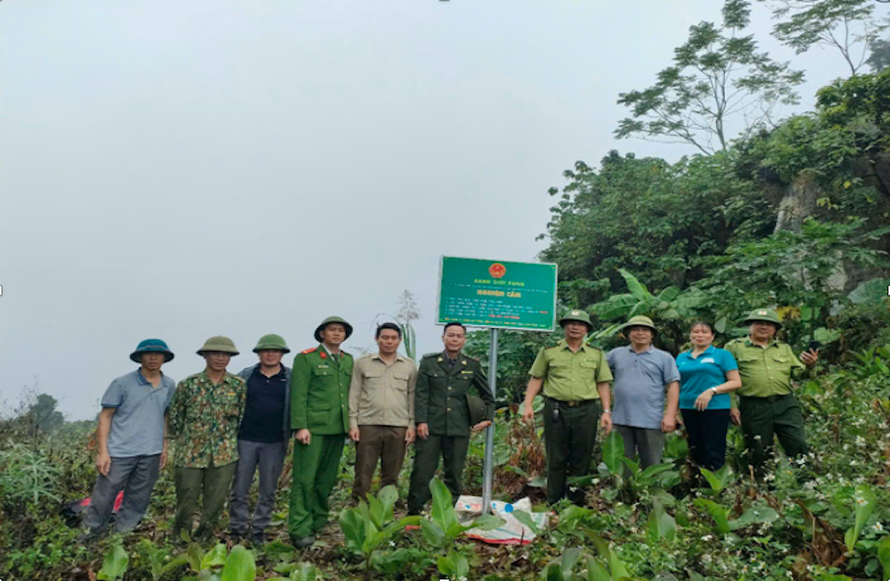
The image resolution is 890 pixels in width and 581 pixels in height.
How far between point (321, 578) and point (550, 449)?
84.2 inches

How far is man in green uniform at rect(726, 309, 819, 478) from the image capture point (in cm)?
498

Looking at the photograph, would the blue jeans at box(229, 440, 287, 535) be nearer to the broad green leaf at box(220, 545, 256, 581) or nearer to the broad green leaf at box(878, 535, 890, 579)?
the broad green leaf at box(220, 545, 256, 581)

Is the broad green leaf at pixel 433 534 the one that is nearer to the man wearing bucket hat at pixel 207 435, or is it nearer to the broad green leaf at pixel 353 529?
the broad green leaf at pixel 353 529

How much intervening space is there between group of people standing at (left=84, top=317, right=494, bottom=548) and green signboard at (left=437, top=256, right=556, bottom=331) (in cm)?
41

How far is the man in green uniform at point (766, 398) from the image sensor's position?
4.98 m

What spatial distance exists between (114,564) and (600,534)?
120 inches

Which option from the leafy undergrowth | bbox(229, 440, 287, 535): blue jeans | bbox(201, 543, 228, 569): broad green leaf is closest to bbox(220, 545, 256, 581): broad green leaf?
the leafy undergrowth

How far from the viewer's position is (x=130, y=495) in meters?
4.46

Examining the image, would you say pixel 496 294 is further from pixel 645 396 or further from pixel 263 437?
pixel 263 437

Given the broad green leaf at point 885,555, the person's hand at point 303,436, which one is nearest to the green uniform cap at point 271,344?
the person's hand at point 303,436

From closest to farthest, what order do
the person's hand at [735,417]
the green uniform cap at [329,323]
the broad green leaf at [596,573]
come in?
the broad green leaf at [596,573]
the green uniform cap at [329,323]
the person's hand at [735,417]

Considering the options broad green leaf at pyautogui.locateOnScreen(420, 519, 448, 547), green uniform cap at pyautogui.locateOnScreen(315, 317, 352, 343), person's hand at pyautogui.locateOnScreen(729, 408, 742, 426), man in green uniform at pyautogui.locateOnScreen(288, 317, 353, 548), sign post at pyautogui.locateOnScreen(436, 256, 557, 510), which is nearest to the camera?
broad green leaf at pyautogui.locateOnScreen(420, 519, 448, 547)

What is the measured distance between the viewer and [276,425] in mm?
4621

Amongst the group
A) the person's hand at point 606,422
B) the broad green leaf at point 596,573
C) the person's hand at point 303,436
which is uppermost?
the person's hand at point 606,422
